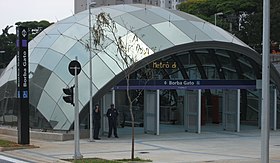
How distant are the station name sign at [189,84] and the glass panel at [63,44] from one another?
4.15 metres

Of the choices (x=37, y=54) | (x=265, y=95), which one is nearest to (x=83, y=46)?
(x=37, y=54)

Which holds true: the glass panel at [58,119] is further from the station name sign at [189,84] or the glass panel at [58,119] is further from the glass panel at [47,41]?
the glass panel at [47,41]

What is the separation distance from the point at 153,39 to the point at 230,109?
6.75 meters

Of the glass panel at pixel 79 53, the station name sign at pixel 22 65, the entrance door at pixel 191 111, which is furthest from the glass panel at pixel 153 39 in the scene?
the station name sign at pixel 22 65

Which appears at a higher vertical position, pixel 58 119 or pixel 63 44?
pixel 63 44

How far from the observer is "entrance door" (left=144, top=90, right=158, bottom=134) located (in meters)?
28.2

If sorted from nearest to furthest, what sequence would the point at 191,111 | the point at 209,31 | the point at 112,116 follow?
the point at 112,116 → the point at 191,111 → the point at 209,31

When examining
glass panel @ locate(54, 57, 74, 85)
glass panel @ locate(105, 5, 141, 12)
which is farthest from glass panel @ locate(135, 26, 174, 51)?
glass panel @ locate(54, 57, 74, 85)

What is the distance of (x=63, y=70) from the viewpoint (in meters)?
28.5

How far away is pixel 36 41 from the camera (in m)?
32.3

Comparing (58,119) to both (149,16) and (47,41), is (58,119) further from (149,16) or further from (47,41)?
(149,16)

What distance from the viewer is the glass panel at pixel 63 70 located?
28.3m

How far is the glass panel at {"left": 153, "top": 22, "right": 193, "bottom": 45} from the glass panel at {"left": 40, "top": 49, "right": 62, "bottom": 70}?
589 centimetres

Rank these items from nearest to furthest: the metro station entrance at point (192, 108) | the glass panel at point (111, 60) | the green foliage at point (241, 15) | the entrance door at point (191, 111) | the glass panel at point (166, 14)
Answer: the glass panel at point (111, 60) → the metro station entrance at point (192, 108) → the entrance door at point (191, 111) → the glass panel at point (166, 14) → the green foliage at point (241, 15)
